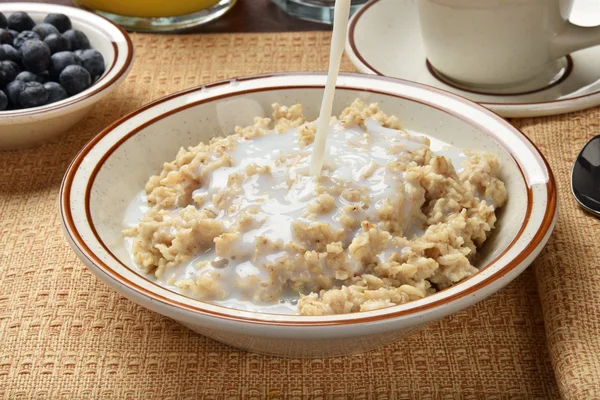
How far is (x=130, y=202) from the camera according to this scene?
1302 mm

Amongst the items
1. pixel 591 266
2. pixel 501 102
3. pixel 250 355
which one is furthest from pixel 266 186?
pixel 501 102

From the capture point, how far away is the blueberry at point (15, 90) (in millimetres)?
1594

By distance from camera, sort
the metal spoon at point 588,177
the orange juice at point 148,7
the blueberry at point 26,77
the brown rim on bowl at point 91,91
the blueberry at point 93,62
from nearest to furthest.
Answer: the metal spoon at point 588,177 < the brown rim on bowl at point 91,91 < the blueberry at point 26,77 < the blueberry at point 93,62 < the orange juice at point 148,7

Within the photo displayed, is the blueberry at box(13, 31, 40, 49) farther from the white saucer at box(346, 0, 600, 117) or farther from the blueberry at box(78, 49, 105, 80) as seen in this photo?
the white saucer at box(346, 0, 600, 117)

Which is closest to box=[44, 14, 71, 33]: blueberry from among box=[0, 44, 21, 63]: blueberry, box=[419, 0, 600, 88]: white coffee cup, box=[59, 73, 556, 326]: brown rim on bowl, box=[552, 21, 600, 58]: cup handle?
box=[0, 44, 21, 63]: blueberry

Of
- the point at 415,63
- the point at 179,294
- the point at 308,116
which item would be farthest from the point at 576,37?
the point at 179,294

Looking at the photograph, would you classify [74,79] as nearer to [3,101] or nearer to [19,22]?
[3,101]

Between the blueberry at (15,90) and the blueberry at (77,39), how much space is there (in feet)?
0.65

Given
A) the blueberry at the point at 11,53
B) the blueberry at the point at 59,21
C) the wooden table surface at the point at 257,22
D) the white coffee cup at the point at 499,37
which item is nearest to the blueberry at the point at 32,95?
A: the blueberry at the point at 11,53

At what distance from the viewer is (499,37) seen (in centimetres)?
166

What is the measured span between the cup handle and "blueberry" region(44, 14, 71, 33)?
1062mm

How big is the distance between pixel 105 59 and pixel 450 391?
109 cm

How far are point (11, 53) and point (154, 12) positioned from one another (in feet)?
1.55

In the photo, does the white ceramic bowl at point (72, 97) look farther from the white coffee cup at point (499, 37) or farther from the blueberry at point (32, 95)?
the white coffee cup at point (499, 37)
